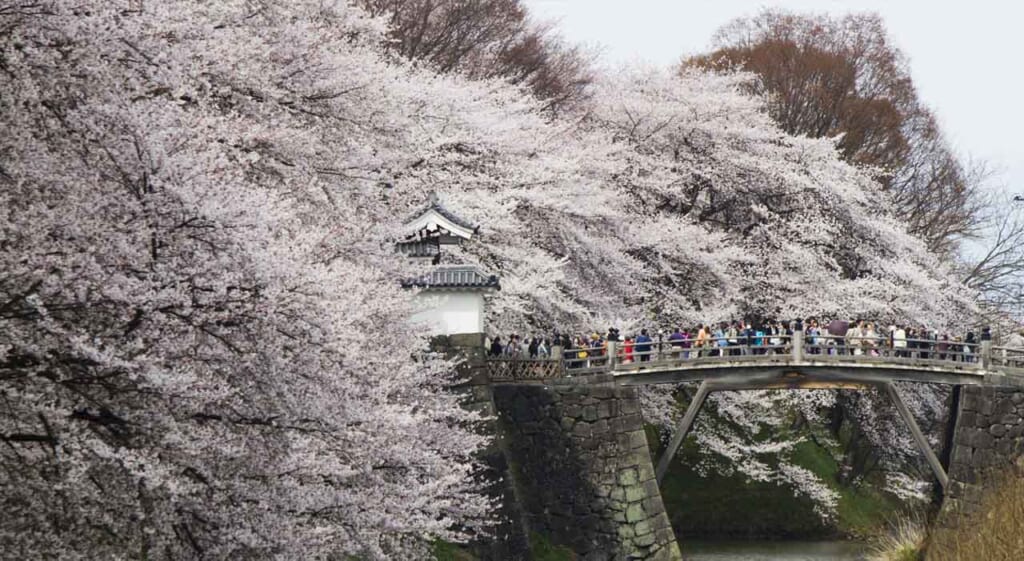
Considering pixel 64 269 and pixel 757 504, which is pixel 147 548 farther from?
pixel 757 504

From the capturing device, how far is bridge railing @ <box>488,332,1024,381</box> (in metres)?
26.1

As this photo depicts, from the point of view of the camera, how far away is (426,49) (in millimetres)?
34500

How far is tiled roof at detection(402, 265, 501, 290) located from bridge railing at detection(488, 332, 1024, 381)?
9.41 ft

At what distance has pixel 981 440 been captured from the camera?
84.4 feet

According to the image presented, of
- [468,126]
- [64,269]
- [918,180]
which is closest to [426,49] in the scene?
[468,126]

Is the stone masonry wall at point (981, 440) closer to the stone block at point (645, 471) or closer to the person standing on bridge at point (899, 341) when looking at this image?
the person standing on bridge at point (899, 341)

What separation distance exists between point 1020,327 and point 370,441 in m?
28.8

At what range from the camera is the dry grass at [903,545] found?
999 inches

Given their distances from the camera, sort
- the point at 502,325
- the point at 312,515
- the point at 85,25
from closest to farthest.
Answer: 1. the point at 85,25
2. the point at 312,515
3. the point at 502,325

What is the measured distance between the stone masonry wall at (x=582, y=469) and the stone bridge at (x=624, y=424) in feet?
0.07

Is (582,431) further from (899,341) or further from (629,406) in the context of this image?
(899,341)

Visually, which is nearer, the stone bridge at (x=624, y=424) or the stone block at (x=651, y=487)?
the stone bridge at (x=624, y=424)

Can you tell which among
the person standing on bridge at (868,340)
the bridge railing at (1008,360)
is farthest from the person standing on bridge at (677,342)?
the bridge railing at (1008,360)

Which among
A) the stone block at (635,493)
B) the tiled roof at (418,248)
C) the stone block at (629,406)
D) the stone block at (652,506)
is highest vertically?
the tiled roof at (418,248)
